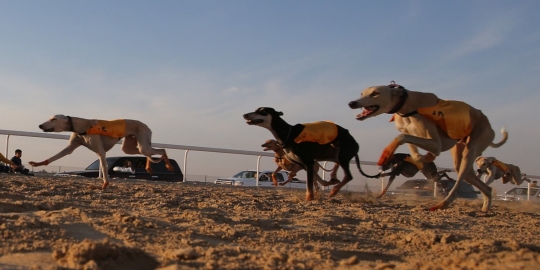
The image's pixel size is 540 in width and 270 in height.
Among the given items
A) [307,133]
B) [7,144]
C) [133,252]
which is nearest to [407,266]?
[133,252]

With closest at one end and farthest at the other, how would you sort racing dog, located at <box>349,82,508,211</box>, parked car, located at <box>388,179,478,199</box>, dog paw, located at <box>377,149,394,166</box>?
dog paw, located at <box>377,149,394,166</box> → racing dog, located at <box>349,82,508,211</box> → parked car, located at <box>388,179,478,199</box>

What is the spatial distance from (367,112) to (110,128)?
520cm

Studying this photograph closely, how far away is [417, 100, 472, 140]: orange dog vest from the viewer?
670cm

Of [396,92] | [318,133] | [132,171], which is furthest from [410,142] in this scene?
[132,171]

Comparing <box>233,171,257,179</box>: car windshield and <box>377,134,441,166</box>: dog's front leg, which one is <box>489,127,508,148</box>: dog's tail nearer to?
<box>377,134,441,166</box>: dog's front leg

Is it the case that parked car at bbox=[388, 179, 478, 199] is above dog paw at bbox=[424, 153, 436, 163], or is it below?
below

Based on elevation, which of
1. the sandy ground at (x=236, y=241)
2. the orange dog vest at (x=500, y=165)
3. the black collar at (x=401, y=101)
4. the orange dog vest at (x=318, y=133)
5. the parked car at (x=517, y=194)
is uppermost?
the black collar at (x=401, y=101)

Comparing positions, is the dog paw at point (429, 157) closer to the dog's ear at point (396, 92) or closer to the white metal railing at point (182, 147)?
the dog's ear at point (396, 92)

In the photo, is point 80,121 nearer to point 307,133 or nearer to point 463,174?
point 307,133

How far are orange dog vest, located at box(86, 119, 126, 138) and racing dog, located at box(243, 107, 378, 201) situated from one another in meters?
2.83

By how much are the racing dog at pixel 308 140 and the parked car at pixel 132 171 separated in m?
8.09

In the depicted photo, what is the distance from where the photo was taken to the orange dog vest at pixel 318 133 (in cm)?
810

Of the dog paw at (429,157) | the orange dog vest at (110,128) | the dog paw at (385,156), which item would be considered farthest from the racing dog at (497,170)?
the orange dog vest at (110,128)

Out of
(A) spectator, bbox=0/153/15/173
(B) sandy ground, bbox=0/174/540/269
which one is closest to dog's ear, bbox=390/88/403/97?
(B) sandy ground, bbox=0/174/540/269
